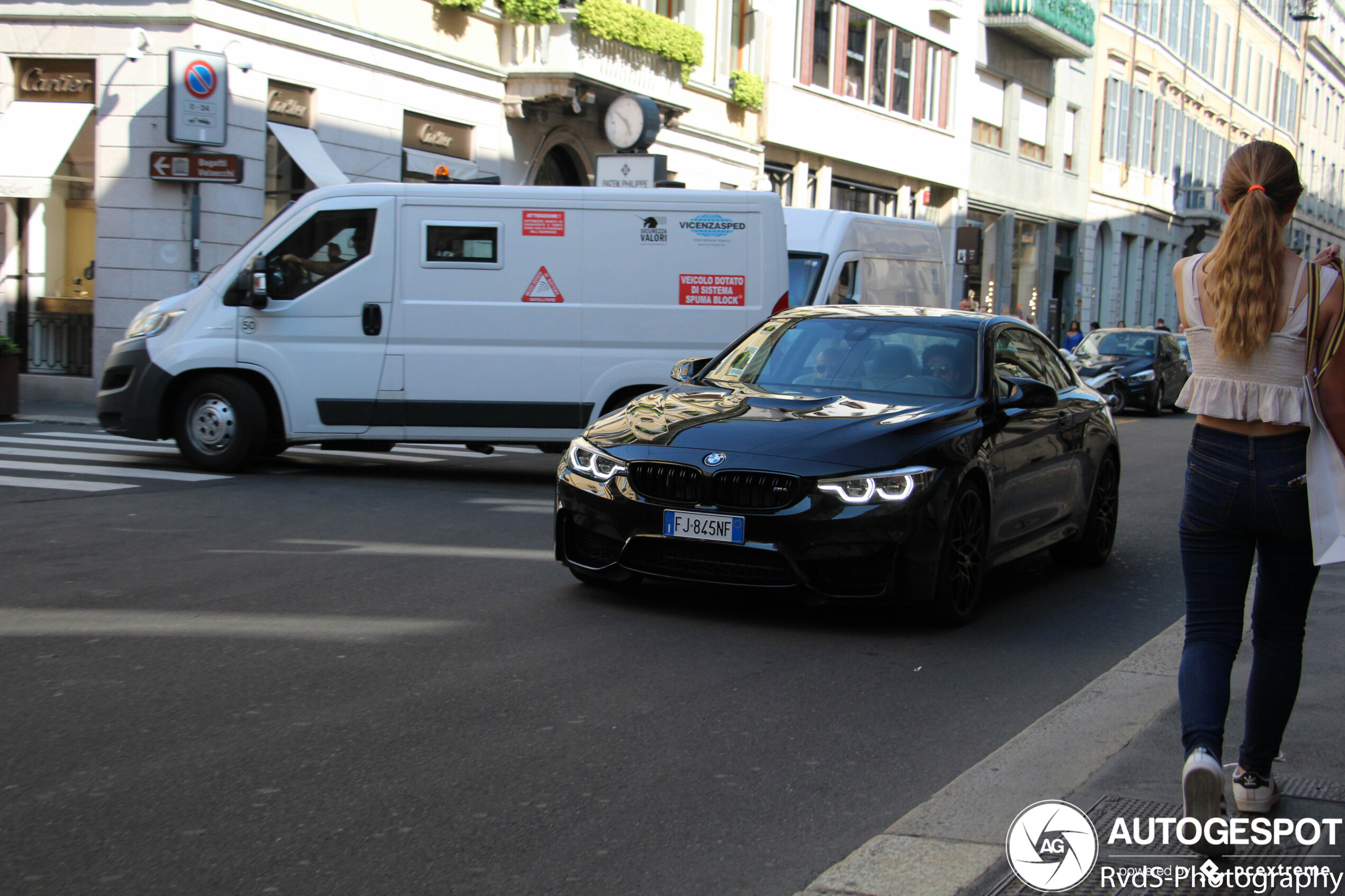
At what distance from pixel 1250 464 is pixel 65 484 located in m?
9.36

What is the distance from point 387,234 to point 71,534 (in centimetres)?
406

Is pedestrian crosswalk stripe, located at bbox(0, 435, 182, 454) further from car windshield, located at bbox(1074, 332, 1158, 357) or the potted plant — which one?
car windshield, located at bbox(1074, 332, 1158, 357)

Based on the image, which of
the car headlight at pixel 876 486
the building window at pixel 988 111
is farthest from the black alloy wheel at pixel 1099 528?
the building window at pixel 988 111

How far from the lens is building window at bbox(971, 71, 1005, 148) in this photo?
40625mm

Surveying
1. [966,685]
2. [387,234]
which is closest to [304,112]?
[387,234]

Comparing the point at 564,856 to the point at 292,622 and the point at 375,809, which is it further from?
the point at 292,622

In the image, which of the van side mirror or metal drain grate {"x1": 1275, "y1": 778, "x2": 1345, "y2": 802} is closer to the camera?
metal drain grate {"x1": 1275, "y1": 778, "x2": 1345, "y2": 802}

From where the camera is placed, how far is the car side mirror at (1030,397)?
7.27 meters

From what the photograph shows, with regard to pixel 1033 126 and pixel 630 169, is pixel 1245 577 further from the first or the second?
pixel 1033 126

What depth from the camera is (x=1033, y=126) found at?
145ft

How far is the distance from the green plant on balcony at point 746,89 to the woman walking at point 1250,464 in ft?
85.1

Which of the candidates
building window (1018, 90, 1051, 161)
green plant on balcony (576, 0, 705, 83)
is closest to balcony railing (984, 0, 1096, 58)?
building window (1018, 90, 1051, 161)

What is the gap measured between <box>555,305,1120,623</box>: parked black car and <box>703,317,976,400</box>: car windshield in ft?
0.04

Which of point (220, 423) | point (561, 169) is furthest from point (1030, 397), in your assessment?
point (561, 169)
